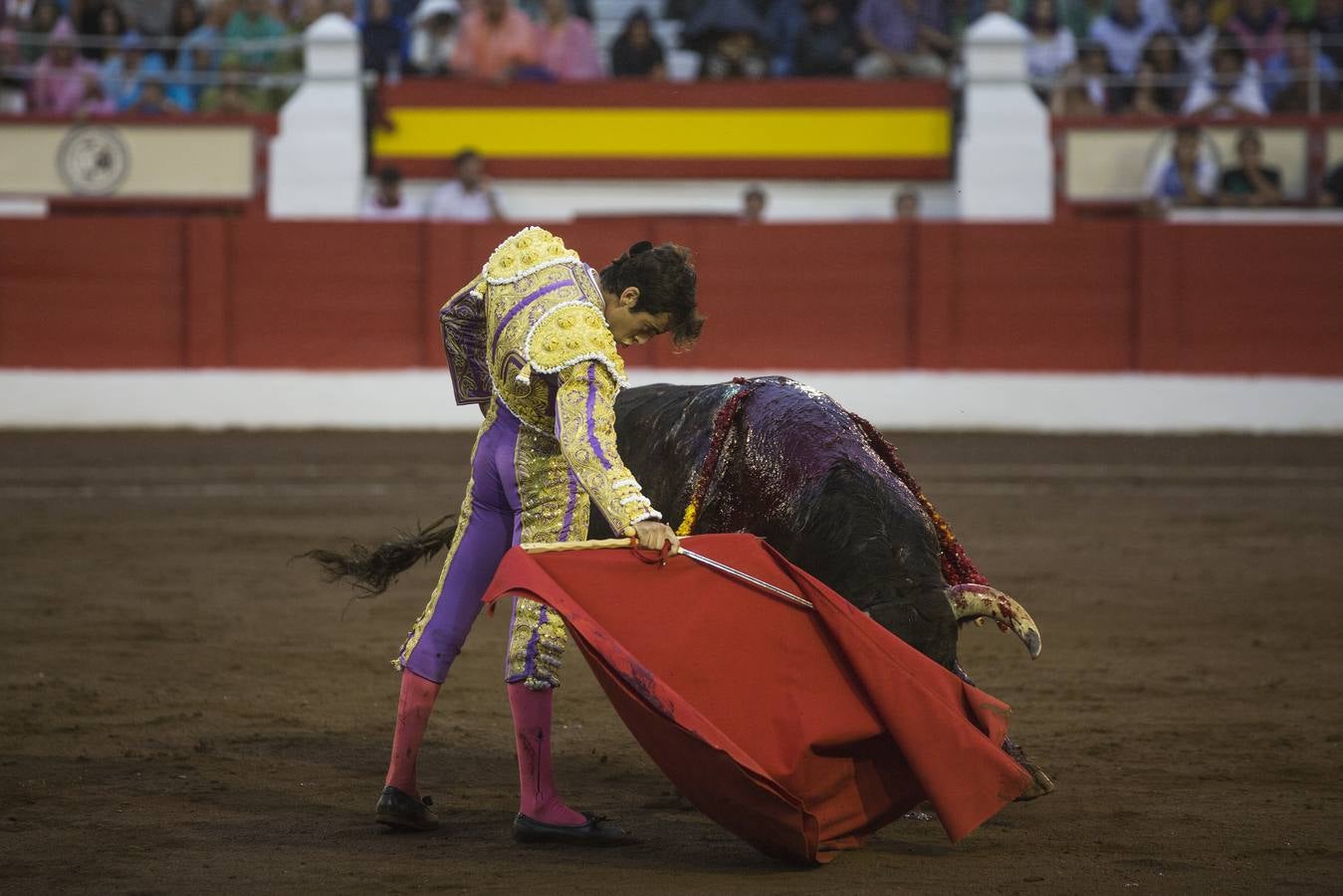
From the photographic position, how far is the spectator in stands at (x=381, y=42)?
11109mm

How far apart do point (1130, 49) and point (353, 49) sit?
4.57 meters

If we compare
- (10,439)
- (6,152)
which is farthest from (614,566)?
(6,152)

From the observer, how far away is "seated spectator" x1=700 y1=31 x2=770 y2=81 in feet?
36.3

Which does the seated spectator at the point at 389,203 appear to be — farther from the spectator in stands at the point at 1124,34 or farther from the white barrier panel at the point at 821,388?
the spectator in stands at the point at 1124,34

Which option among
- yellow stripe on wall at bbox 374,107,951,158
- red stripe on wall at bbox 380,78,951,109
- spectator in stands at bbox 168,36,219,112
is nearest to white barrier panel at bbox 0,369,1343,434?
yellow stripe on wall at bbox 374,107,951,158

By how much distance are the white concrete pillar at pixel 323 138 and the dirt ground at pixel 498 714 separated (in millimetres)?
3888

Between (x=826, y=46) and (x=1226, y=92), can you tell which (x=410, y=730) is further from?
(x=1226, y=92)

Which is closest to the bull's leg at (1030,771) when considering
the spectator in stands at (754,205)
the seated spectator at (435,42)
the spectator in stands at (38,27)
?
the spectator in stands at (754,205)

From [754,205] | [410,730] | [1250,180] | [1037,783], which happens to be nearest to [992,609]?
[1037,783]

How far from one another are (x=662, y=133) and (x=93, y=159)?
11.2 ft

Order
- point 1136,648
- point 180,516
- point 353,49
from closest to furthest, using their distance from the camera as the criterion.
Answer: point 1136,648, point 180,516, point 353,49

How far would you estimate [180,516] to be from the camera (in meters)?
6.79

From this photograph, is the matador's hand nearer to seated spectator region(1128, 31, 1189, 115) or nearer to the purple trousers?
the purple trousers

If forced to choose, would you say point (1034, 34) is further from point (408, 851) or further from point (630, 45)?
point (408, 851)
